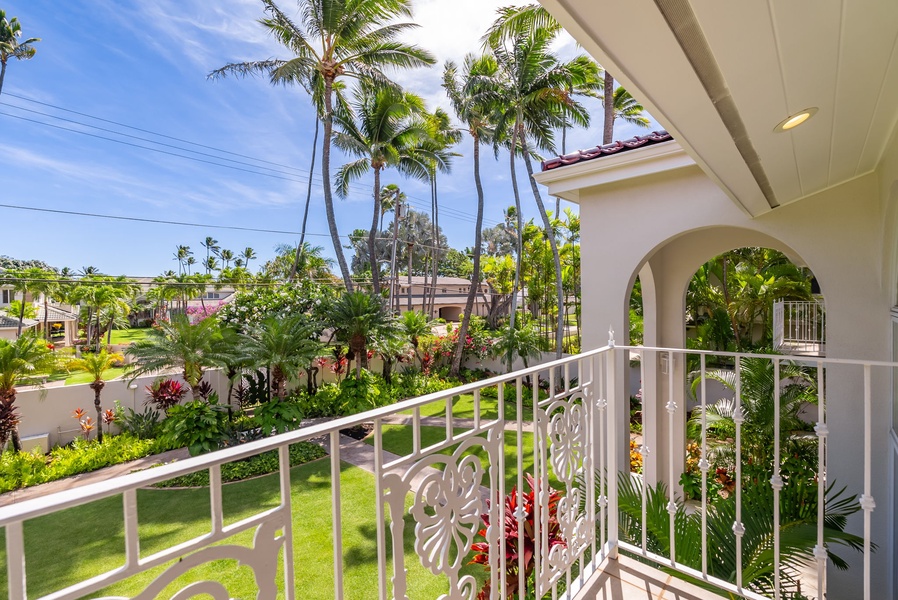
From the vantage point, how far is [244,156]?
19.8 meters

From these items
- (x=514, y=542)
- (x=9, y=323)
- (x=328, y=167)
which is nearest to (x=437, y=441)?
(x=514, y=542)

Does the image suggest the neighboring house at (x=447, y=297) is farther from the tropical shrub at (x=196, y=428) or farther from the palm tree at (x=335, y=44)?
the tropical shrub at (x=196, y=428)

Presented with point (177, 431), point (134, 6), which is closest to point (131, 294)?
point (134, 6)

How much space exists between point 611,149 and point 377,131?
10914mm

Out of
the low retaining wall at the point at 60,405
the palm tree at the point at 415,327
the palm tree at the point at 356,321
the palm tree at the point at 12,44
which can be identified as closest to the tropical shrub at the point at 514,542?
the palm tree at the point at 356,321

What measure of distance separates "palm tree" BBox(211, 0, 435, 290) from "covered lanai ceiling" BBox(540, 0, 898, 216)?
11.1m

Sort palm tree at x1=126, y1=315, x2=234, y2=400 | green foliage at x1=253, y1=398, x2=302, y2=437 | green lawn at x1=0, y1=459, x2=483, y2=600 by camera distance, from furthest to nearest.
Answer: palm tree at x1=126, y1=315, x2=234, y2=400
green foliage at x1=253, y1=398, x2=302, y2=437
green lawn at x1=0, y1=459, x2=483, y2=600

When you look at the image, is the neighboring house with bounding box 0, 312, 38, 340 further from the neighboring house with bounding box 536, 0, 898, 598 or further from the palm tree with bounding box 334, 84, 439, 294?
the neighboring house with bounding box 536, 0, 898, 598

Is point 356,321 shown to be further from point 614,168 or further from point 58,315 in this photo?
point 58,315

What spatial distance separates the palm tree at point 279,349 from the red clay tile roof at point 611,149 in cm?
593

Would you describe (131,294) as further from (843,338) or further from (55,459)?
(843,338)

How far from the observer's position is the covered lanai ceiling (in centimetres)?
93

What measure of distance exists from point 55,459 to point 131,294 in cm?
2004

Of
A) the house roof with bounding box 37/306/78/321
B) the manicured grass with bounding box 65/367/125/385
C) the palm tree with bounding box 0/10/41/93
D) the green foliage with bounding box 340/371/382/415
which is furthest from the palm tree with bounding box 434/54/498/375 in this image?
the house roof with bounding box 37/306/78/321
